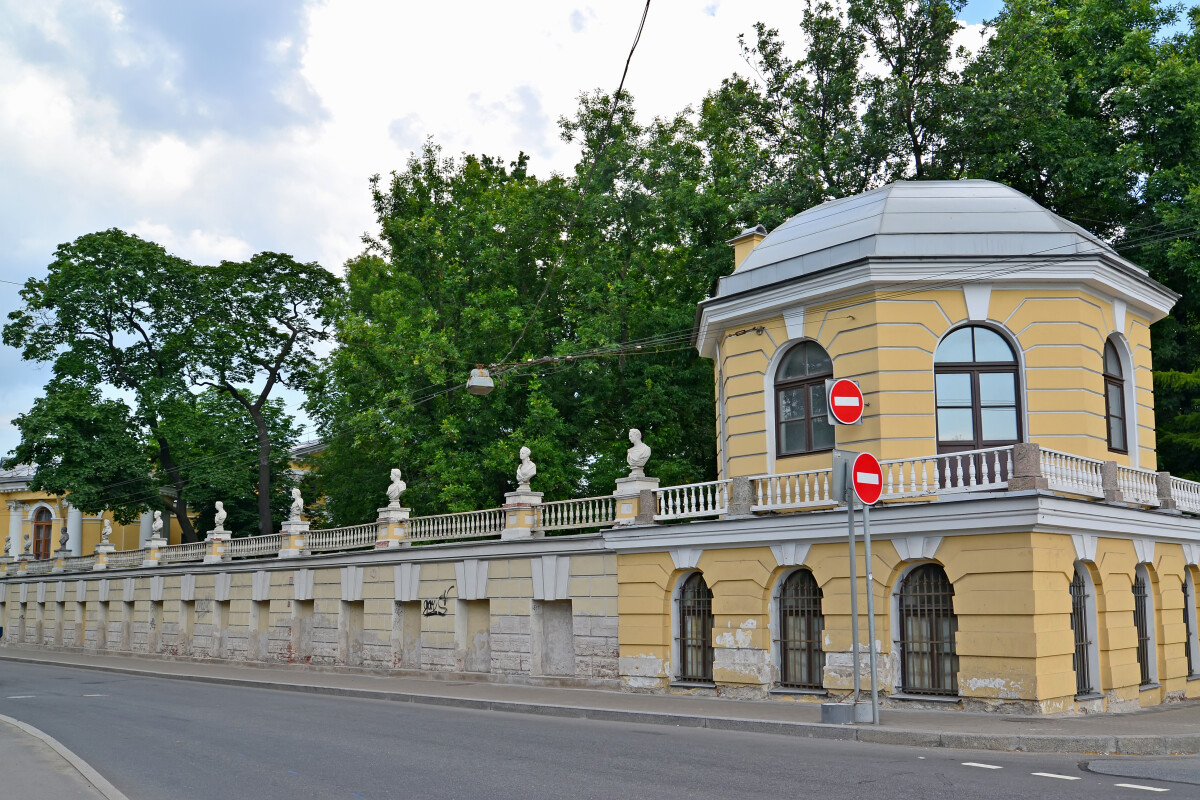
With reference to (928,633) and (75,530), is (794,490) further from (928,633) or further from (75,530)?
(75,530)

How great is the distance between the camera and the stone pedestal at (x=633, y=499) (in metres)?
19.8

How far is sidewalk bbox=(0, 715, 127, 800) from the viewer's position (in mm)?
9375

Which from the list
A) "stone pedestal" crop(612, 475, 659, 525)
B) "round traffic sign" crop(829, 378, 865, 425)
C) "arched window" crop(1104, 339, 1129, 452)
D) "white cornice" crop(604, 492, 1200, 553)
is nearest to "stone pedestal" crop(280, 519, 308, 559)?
"stone pedestal" crop(612, 475, 659, 525)

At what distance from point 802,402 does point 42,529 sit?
57101 millimetres

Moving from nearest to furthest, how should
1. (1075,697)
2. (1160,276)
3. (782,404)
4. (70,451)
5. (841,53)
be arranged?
(1075,697) → (782,404) → (1160,276) → (841,53) → (70,451)

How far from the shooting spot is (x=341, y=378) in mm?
34562

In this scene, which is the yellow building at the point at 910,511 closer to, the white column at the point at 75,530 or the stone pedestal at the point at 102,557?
the stone pedestal at the point at 102,557

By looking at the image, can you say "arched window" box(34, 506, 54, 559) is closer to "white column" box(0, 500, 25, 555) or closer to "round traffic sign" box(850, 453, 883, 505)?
"white column" box(0, 500, 25, 555)

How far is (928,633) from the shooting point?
1572 centimetres

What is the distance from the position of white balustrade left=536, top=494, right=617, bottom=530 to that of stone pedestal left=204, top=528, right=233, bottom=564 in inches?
592

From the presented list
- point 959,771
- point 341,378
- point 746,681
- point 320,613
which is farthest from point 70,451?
point 959,771

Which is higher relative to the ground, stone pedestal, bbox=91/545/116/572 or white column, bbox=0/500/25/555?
white column, bbox=0/500/25/555

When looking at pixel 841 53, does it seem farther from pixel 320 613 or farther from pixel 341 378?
pixel 320 613

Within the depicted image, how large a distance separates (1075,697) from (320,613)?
19.0m
